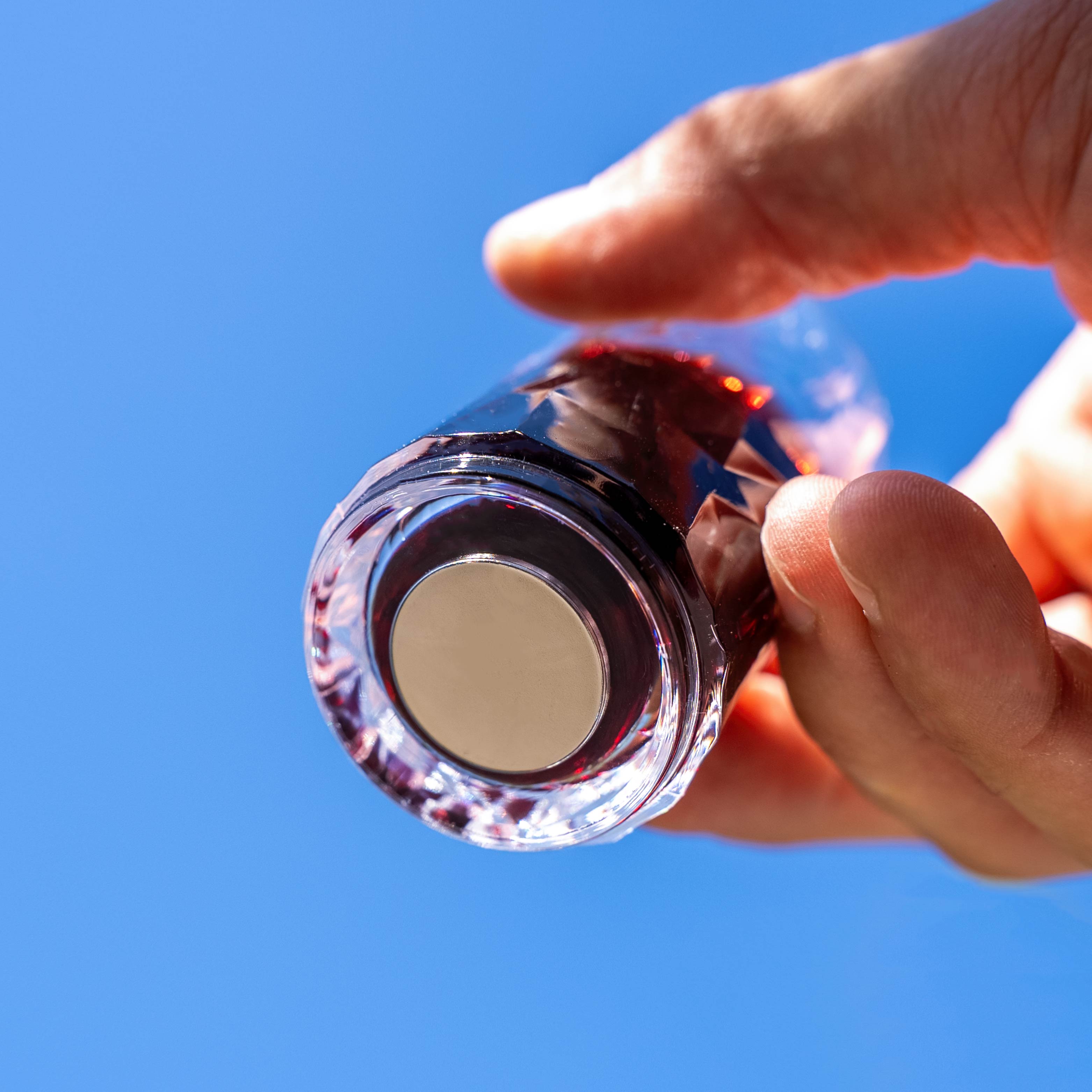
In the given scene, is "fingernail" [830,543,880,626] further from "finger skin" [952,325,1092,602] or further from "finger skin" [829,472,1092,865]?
"finger skin" [952,325,1092,602]

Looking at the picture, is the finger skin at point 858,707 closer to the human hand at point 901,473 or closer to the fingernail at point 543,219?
the human hand at point 901,473

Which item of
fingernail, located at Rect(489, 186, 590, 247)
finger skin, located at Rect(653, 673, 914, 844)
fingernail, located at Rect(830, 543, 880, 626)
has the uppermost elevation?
fingernail, located at Rect(489, 186, 590, 247)

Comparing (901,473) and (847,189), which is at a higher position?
(847,189)

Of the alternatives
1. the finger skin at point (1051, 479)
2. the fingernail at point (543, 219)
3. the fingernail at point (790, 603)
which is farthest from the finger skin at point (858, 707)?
the fingernail at point (543, 219)

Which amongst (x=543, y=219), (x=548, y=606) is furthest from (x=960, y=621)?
(x=543, y=219)

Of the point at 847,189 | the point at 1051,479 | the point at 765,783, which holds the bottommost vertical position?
the point at 765,783

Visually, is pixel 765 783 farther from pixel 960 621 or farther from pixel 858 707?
pixel 960 621

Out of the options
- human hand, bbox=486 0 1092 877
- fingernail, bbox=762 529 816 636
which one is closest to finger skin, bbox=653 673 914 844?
human hand, bbox=486 0 1092 877
